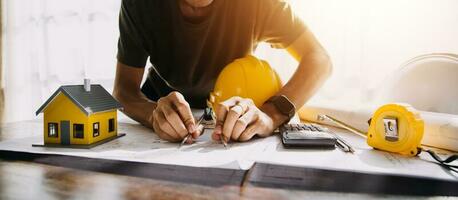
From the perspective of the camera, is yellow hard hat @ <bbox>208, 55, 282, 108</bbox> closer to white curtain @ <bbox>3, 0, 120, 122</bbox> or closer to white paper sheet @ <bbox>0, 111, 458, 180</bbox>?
A: white paper sheet @ <bbox>0, 111, 458, 180</bbox>

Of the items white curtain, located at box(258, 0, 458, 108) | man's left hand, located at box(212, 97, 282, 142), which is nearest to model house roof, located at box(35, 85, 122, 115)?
man's left hand, located at box(212, 97, 282, 142)

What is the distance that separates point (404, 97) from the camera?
0.85m

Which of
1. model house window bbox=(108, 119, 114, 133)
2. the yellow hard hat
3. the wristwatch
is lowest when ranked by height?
model house window bbox=(108, 119, 114, 133)

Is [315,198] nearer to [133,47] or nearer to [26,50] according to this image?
[133,47]

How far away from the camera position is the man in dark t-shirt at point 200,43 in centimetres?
92

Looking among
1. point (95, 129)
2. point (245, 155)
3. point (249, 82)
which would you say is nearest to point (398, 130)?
point (245, 155)

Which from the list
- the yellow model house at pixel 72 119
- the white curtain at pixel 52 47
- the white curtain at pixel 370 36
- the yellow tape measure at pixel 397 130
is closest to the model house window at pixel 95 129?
the yellow model house at pixel 72 119

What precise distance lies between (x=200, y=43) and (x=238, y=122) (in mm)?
446

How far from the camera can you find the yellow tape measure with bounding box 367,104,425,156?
55cm

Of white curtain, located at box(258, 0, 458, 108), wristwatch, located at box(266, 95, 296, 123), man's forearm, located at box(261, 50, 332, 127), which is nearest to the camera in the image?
wristwatch, located at box(266, 95, 296, 123)

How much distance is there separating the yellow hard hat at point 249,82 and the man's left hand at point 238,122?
13 centimetres

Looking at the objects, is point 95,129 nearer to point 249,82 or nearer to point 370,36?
point 249,82

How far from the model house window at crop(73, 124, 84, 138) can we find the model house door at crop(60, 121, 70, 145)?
0.01 metres

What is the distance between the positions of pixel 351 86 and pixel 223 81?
3.19ft
